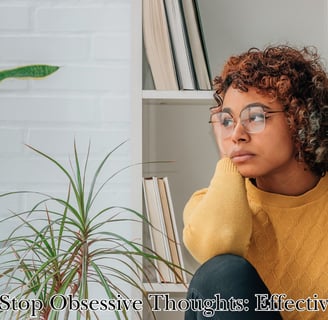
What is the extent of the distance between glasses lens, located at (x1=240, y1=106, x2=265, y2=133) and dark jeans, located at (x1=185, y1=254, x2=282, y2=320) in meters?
0.26

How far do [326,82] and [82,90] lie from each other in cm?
78

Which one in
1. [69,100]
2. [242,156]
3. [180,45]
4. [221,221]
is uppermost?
[69,100]

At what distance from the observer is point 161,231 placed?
167 centimetres

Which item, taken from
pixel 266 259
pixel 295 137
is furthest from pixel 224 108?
pixel 266 259

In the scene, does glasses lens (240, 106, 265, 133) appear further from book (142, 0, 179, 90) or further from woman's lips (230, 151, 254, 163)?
book (142, 0, 179, 90)

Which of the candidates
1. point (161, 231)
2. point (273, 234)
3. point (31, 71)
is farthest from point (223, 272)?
point (31, 71)

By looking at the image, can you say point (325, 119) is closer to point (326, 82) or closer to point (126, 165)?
point (326, 82)

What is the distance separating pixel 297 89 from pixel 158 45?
0.42 metres

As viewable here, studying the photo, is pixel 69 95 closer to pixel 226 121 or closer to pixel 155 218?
pixel 155 218

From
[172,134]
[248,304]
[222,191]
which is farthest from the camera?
[172,134]

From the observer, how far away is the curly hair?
1.38 m

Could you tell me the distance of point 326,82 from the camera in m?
1.44

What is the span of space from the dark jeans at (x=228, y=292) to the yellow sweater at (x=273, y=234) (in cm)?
7

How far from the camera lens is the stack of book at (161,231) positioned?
1677 millimetres
